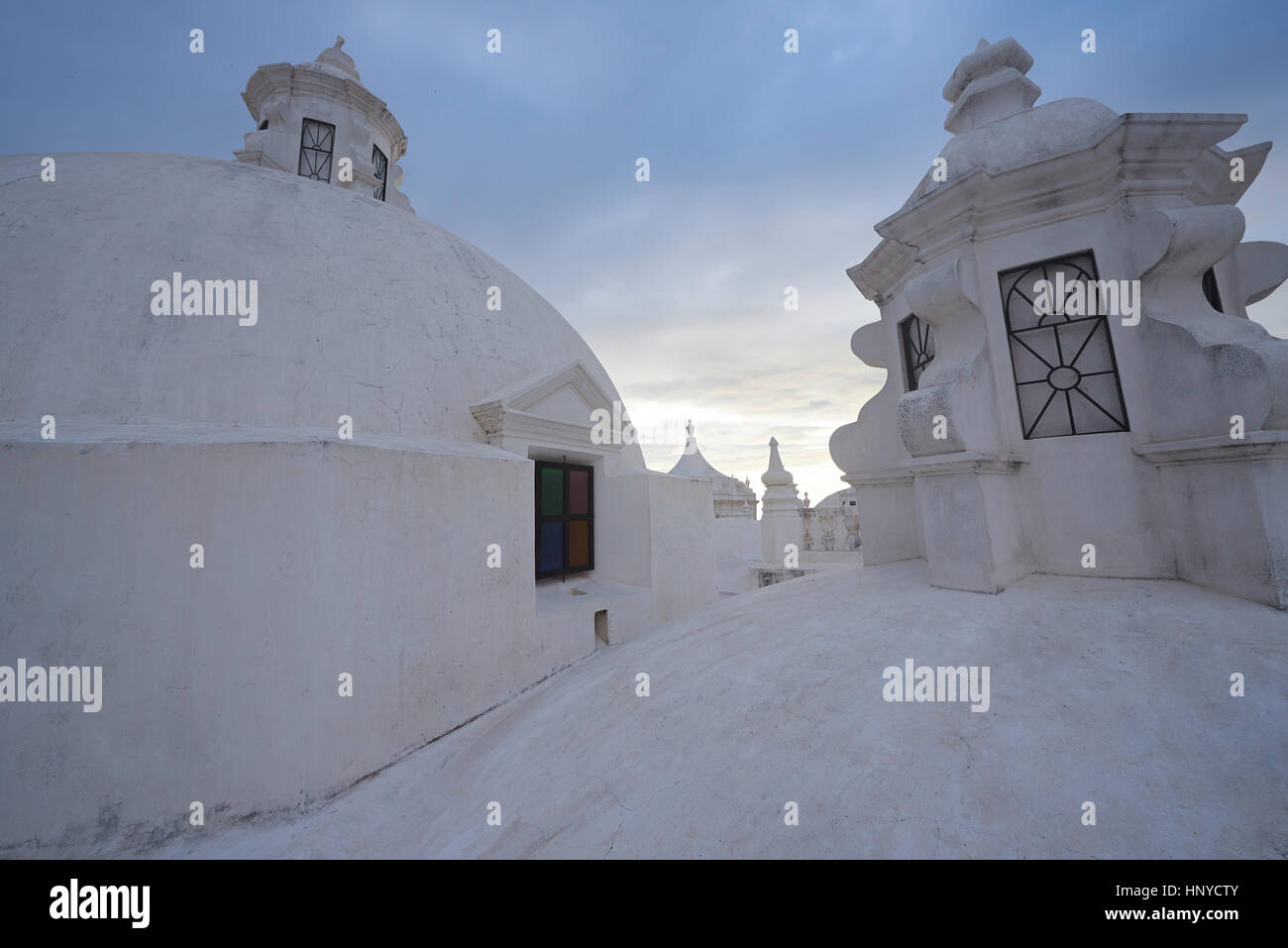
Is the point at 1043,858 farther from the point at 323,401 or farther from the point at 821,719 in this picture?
the point at 323,401

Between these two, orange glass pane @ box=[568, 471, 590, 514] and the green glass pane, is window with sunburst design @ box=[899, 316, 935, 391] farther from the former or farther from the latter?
the green glass pane

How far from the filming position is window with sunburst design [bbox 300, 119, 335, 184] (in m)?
10.3

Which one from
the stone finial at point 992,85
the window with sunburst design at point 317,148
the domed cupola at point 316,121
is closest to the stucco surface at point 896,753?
the stone finial at point 992,85

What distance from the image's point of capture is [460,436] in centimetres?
571

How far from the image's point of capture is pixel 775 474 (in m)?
14.4

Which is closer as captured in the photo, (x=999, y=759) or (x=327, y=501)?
(x=999, y=759)

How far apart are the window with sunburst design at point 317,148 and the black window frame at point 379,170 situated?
33.1 inches

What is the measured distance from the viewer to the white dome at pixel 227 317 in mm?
4133

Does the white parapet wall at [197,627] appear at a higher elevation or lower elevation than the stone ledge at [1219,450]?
lower

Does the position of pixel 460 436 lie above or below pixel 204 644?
above

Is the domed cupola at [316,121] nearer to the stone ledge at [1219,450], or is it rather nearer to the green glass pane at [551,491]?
the green glass pane at [551,491]

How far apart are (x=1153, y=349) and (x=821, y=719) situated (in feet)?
12.9

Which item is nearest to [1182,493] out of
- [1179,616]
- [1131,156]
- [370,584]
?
[1179,616]

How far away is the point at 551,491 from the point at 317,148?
33.0 ft
